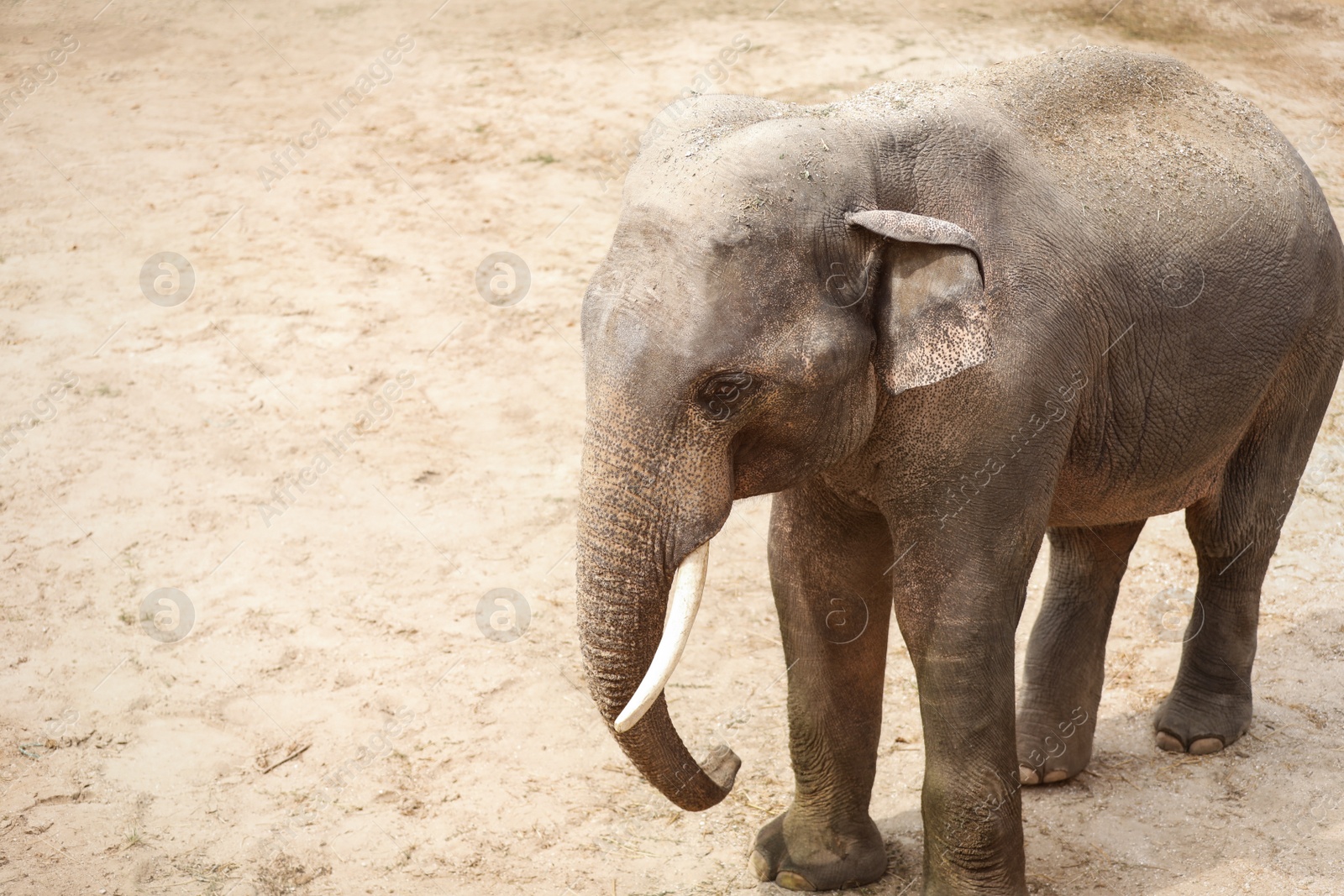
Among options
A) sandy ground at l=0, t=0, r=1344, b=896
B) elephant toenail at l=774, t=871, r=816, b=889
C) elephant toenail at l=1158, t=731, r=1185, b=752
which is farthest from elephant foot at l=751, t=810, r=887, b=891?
elephant toenail at l=1158, t=731, r=1185, b=752

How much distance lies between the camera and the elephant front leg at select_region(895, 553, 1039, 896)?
12.8 ft

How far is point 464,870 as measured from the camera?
4980 mm

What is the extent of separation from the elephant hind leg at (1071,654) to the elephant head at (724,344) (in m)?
2.18

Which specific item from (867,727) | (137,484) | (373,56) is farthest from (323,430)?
(373,56)

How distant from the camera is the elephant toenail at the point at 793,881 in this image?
4836 mm

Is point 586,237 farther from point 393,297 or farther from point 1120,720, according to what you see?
point 1120,720

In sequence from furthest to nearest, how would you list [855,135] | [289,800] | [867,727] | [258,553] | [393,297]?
[393,297]
[258,553]
[289,800]
[867,727]
[855,135]

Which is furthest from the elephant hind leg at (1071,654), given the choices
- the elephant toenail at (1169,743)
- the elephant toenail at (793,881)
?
the elephant toenail at (793,881)

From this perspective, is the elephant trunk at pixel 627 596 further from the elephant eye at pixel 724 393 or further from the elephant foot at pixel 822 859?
the elephant foot at pixel 822 859

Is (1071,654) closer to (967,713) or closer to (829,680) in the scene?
(829,680)

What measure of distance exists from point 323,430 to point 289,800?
307 cm

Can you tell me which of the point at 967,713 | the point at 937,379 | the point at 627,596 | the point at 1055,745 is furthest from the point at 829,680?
the point at 937,379

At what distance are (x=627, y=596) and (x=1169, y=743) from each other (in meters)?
3.11

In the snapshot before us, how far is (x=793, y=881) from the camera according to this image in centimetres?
485
